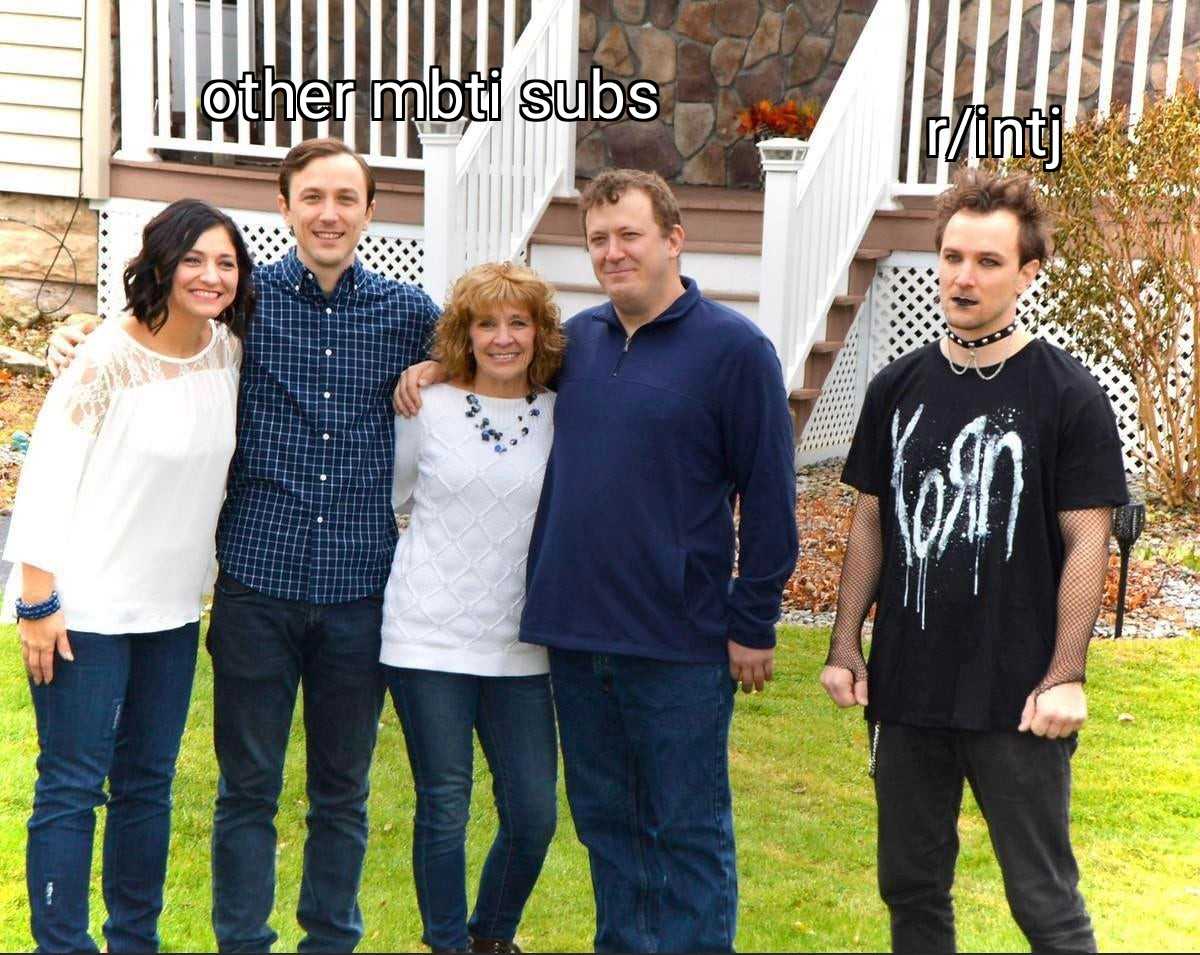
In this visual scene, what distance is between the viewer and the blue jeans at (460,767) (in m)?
3.44

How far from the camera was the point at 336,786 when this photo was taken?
11.6 feet

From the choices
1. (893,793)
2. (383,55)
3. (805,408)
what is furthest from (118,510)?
(383,55)

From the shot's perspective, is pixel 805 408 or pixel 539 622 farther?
pixel 805 408

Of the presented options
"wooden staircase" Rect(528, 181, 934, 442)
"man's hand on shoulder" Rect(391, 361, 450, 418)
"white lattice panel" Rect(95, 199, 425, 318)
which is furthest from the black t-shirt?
"white lattice panel" Rect(95, 199, 425, 318)

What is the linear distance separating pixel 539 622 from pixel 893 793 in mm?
815

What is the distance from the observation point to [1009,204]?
9.97 feet

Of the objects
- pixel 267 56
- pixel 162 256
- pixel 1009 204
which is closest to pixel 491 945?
pixel 162 256

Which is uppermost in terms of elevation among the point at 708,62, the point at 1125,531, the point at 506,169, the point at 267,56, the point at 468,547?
the point at 708,62

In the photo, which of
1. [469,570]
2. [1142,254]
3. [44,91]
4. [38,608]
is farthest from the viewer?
[44,91]

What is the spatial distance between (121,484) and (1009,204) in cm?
188

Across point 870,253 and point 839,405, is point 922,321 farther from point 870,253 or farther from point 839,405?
point 839,405

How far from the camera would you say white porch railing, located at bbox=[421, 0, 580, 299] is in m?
8.59

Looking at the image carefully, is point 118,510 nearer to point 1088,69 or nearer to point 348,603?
point 348,603

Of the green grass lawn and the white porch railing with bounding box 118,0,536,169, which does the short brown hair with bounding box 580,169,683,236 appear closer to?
the green grass lawn
